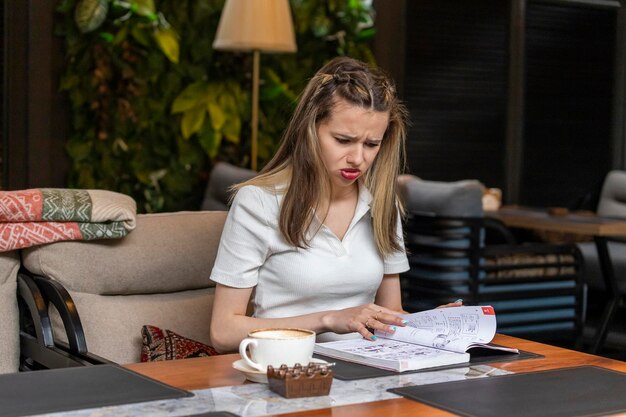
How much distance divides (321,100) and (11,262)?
0.94 metres

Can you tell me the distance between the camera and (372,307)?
2.01 metres

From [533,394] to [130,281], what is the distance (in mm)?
1373

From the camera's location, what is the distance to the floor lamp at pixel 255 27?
5516 millimetres

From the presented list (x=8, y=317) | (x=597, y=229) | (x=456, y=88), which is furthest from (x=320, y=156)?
(x=456, y=88)

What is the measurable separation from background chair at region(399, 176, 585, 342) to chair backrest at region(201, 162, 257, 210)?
107cm

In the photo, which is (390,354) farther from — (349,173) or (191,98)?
(191,98)

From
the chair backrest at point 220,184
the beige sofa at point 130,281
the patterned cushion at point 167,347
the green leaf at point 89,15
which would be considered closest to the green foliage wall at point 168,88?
the green leaf at point 89,15

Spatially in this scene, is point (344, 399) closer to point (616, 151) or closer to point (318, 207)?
point (318, 207)

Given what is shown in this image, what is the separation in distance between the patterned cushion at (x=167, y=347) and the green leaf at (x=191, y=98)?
3.31 m

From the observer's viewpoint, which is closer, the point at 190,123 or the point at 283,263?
the point at 283,263

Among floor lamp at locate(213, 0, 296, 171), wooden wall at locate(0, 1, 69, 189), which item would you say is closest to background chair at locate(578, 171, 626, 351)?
floor lamp at locate(213, 0, 296, 171)

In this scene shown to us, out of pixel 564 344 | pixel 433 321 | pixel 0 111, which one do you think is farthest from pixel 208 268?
pixel 0 111

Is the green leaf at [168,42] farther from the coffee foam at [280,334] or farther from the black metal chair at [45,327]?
the coffee foam at [280,334]

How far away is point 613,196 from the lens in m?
6.08
